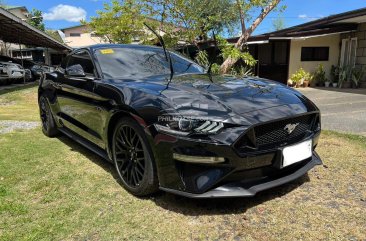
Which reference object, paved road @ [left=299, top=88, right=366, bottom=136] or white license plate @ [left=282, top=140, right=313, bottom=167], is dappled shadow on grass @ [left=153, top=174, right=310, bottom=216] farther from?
paved road @ [left=299, top=88, right=366, bottom=136]

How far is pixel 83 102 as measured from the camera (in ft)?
13.1

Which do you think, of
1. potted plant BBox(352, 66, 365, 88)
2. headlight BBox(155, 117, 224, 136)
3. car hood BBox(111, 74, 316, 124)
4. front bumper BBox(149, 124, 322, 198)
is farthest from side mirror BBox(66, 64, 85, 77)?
potted plant BBox(352, 66, 365, 88)

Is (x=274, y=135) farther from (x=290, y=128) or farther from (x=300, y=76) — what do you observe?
(x=300, y=76)

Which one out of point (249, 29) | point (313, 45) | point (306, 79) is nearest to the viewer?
point (249, 29)

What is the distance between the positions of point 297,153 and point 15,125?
564 cm

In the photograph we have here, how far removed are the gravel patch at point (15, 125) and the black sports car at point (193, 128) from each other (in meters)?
2.93

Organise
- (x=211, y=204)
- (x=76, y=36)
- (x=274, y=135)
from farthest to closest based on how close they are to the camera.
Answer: (x=76, y=36) < (x=211, y=204) < (x=274, y=135)

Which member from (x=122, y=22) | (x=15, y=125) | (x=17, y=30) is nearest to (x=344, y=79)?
(x=122, y=22)

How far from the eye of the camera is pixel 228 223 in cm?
274

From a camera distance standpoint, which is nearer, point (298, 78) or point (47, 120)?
point (47, 120)

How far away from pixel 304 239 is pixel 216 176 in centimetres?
78

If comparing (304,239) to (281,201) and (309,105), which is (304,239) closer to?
(281,201)

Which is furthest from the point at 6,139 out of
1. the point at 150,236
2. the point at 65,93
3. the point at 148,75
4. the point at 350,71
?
the point at 350,71

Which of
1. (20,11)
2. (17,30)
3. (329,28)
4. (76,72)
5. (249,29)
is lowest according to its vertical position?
(76,72)
